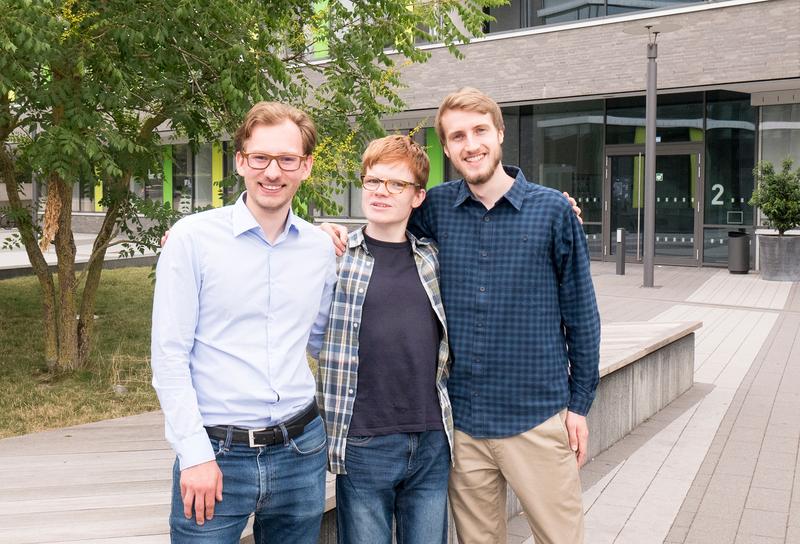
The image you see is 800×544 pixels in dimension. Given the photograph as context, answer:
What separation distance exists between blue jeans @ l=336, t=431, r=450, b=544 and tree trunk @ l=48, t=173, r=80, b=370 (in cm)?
571

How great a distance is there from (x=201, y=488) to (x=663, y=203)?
2046 centimetres

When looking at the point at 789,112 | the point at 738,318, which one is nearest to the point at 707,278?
the point at 789,112

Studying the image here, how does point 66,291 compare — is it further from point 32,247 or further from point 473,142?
point 473,142

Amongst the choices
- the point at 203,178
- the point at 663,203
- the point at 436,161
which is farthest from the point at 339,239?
the point at 203,178

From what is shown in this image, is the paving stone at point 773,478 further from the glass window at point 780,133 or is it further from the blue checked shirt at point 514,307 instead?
the glass window at point 780,133

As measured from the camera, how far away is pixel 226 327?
2.35 meters

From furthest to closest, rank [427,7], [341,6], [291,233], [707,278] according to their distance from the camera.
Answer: [707,278]
[427,7]
[341,6]
[291,233]

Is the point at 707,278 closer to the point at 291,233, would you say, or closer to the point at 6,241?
the point at 6,241

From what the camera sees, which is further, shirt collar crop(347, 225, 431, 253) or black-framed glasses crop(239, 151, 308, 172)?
shirt collar crop(347, 225, 431, 253)

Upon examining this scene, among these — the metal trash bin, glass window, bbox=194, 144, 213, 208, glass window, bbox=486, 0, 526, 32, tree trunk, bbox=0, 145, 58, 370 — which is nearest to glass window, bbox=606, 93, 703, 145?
the metal trash bin

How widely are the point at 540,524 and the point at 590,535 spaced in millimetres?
1688

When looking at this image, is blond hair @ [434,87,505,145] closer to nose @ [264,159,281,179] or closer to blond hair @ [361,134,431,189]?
blond hair @ [361,134,431,189]

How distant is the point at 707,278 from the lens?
59.5 ft

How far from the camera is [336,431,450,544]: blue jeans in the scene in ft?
8.96
